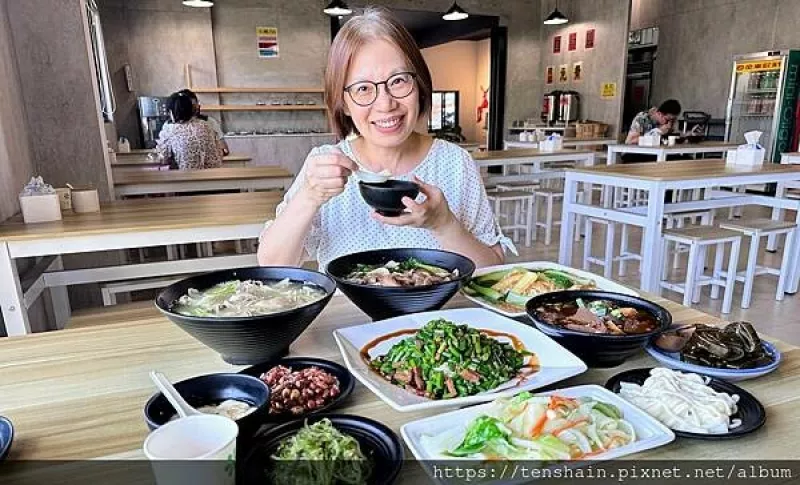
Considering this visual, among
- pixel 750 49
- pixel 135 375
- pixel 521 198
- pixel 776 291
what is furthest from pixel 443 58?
pixel 135 375

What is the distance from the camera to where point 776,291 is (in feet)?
11.8

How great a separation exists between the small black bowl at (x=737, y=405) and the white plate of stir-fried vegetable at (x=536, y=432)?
0.07 metres

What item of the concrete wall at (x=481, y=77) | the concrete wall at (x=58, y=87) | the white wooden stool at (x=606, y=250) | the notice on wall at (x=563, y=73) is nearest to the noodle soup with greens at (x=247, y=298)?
the concrete wall at (x=58, y=87)

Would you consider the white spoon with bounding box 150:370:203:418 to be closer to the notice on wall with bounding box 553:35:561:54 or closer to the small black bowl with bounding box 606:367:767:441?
the small black bowl with bounding box 606:367:767:441

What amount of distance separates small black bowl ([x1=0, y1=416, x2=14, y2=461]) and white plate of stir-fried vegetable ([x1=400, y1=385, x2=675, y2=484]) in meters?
0.51

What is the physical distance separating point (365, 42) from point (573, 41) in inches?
355

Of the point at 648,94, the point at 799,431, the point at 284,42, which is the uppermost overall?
the point at 284,42

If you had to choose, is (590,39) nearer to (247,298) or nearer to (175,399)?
(247,298)

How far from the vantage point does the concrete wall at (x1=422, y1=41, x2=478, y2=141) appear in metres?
12.7

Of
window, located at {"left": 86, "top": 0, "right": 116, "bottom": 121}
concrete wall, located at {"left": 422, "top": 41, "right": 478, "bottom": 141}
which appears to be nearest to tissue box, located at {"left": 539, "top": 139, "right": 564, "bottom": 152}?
window, located at {"left": 86, "top": 0, "right": 116, "bottom": 121}

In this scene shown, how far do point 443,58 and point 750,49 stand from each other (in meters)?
6.86

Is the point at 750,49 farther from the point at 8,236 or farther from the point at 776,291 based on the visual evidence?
the point at 8,236

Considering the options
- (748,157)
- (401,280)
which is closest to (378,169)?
(401,280)

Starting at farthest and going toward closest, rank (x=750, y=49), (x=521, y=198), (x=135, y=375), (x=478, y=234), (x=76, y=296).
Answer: (x=750, y=49) → (x=521, y=198) → (x=76, y=296) → (x=478, y=234) → (x=135, y=375)
